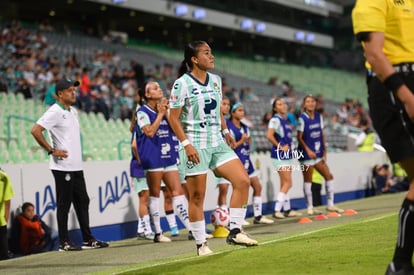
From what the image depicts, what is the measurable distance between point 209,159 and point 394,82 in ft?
10.9

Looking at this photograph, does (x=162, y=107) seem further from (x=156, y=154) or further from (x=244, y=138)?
(x=244, y=138)

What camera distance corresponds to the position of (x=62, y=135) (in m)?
11.0

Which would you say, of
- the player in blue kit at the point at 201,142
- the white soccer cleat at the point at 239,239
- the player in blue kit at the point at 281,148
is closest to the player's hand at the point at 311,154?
the player in blue kit at the point at 281,148

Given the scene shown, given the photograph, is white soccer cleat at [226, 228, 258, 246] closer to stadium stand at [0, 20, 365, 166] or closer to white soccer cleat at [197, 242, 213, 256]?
white soccer cleat at [197, 242, 213, 256]

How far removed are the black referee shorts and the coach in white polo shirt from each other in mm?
6251

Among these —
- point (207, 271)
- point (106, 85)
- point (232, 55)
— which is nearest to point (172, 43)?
point (232, 55)

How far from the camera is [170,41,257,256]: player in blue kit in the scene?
26.4ft

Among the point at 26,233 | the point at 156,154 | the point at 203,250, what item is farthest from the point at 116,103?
the point at 203,250

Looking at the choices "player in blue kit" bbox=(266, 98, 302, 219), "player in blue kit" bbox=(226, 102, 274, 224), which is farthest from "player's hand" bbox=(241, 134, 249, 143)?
"player in blue kit" bbox=(266, 98, 302, 219)

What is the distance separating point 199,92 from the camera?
826cm

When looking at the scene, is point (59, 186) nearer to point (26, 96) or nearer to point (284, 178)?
point (284, 178)

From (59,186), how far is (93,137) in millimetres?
7872

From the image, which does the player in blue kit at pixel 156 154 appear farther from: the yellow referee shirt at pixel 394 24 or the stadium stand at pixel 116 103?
the yellow referee shirt at pixel 394 24

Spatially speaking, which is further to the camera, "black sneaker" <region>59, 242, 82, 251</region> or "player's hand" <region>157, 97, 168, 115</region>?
"player's hand" <region>157, 97, 168, 115</region>
